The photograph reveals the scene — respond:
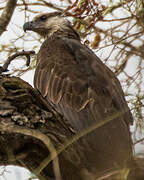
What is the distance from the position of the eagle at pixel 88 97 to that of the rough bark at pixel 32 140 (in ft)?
0.56

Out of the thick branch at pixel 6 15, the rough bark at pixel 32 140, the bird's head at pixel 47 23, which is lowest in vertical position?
the rough bark at pixel 32 140

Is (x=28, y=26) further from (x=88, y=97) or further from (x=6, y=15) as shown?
(x=88, y=97)

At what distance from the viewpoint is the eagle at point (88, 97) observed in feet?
11.7

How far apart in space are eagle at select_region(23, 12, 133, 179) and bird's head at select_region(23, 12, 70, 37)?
4.46 feet

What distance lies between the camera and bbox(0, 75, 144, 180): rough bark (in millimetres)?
3180

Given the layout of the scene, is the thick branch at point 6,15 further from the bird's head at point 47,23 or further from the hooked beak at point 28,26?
the bird's head at point 47,23

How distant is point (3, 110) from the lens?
10.8 feet

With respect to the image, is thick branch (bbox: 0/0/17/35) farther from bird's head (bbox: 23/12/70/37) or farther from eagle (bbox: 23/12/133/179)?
bird's head (bbox: 23/12/70/37)

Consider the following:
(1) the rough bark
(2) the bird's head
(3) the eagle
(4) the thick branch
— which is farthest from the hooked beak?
(1) the rough bark

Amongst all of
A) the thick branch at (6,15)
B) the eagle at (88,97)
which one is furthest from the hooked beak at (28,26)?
the thick branch at (6,15)

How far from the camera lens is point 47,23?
20.6ft

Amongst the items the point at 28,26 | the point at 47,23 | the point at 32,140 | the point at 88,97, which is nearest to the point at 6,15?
the point at 88,97

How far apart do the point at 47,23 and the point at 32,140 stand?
3469 mm

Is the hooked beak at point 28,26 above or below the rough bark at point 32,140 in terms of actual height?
above
